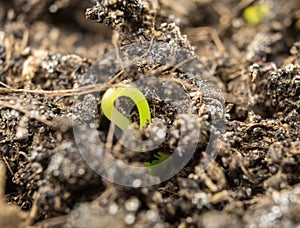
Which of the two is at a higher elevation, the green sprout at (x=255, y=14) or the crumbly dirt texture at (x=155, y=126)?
the green sprout at (x=255, y=14)

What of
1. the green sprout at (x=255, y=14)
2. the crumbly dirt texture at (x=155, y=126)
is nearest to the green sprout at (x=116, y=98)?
the crumbly dirt texture at (x=155, y=126)

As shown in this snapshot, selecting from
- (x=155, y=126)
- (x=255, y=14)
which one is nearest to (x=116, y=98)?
(x=155, y=126)

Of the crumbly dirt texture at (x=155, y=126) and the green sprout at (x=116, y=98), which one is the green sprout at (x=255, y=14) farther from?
the green sprout at (x=116, y=98)

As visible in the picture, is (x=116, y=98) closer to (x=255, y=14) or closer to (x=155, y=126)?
(x=155, y=126)

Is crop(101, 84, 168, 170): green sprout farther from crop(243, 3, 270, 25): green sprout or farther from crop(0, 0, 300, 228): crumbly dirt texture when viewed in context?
crop(243, 3, 270, 25): green sprout

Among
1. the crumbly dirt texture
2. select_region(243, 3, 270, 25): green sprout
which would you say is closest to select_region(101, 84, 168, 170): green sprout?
the crumbly dirt texture

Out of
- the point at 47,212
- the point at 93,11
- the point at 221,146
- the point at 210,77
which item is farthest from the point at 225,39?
the point at 47,212
